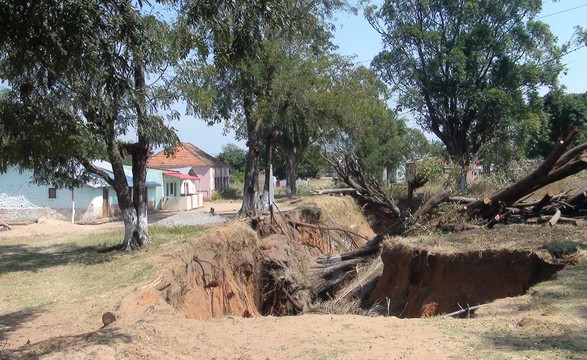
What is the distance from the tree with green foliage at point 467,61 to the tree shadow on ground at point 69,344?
84.6ft

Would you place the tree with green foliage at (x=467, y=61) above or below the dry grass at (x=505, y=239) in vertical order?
above

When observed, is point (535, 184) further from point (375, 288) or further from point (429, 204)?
point (375, 288)

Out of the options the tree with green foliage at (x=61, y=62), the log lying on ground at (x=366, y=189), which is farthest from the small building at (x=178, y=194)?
the tree with green foliage at (x=61, y=62)

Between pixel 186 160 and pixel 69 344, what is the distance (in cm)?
5504

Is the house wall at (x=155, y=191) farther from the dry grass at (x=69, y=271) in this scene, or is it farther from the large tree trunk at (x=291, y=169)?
the dry grass at (x=69, y=271)

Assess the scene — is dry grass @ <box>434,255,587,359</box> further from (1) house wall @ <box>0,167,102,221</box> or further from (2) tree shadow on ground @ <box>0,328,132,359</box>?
(1) house wall @ <box>0,167,102,221</box>

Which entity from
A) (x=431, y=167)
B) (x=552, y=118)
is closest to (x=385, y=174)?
(x=552, y=118)

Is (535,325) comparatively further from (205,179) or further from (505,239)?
(205,179)

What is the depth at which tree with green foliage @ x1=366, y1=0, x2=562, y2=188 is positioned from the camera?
30953 millimetres

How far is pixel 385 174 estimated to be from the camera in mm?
65250

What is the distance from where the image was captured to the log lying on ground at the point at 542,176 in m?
14.0

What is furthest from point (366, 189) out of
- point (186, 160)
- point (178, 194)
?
point (186, 160)

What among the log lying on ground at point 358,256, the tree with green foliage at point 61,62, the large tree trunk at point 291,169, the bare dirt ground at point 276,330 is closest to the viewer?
the bare dirt ground at point 276,330

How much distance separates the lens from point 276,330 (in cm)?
872
